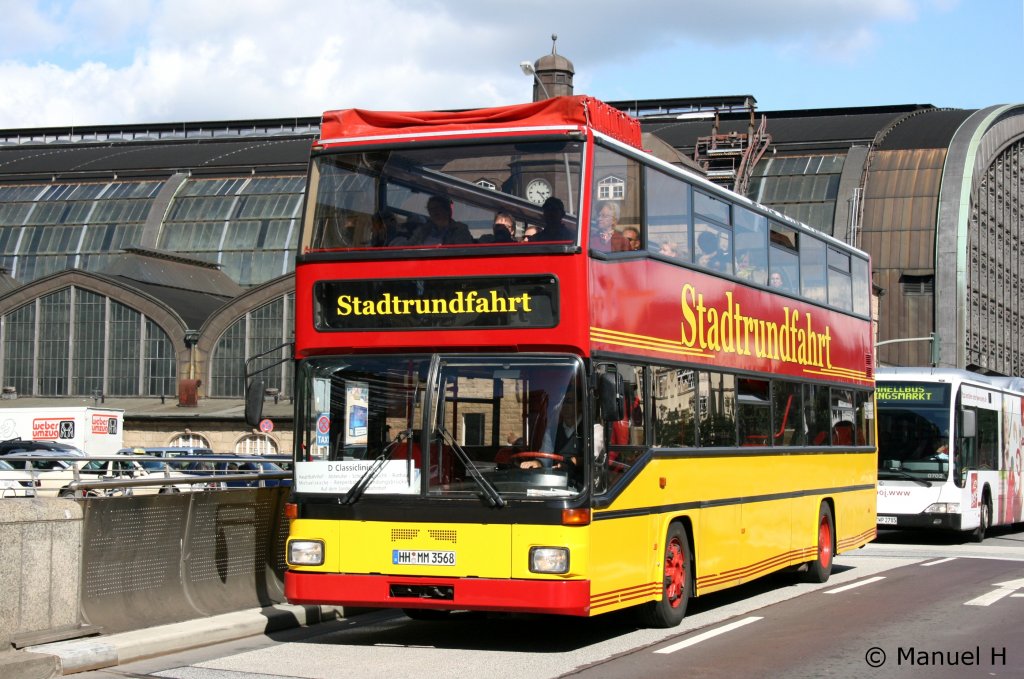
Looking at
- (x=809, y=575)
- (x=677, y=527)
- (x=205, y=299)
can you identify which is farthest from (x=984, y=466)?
(x=205, y=299)

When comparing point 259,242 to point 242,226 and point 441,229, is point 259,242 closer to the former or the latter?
point 242,226

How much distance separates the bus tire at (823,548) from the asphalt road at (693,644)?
1197 mm

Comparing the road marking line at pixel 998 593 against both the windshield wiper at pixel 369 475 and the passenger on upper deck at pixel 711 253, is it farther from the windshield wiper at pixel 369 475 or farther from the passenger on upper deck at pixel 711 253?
the windshield wiper at pixel 369 475

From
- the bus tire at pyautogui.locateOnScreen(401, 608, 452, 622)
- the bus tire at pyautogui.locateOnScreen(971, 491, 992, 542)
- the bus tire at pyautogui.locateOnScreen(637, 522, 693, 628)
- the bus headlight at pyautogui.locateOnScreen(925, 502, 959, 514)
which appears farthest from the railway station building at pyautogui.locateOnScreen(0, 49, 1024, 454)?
the bus tire at pyautogui.locateOnScreen(637, 522, 693, 628)

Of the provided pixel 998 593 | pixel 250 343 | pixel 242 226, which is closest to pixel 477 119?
pixel 998 593

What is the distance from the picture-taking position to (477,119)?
12578 mm

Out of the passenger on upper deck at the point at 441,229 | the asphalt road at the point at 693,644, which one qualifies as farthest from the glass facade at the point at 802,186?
the passenger on upper deck at the point at 441,229

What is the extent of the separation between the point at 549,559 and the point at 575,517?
0.40 meters

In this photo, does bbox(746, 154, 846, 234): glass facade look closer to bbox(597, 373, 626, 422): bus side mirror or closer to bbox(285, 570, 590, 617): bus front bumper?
bbox(597, 373, 626, 422): bus side mirror

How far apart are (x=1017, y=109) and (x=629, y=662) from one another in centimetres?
8026

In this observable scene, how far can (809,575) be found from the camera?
1873 cm

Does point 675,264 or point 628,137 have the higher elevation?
point 628,137

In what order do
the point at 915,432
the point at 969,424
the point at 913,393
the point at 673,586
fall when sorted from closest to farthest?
the point at 673,586, the point at 915,432, the point at 913,393, the point at 969,424

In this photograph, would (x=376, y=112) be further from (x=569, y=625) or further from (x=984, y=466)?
(x=984, y=466)
